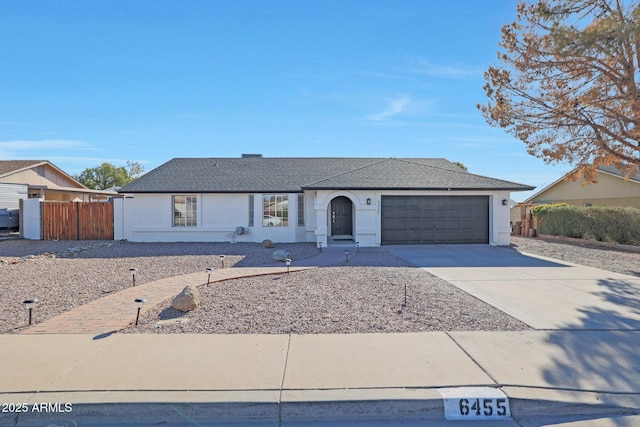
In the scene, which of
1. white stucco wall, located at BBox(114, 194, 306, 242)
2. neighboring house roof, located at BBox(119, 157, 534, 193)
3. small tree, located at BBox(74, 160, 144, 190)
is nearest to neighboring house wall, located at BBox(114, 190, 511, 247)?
white stucco wall, located at BBox(114, 194, 306, 242)

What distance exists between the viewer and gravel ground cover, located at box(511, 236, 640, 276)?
Answer: 39.9ft

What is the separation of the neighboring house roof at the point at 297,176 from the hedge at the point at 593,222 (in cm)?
396

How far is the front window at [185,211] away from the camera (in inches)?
749

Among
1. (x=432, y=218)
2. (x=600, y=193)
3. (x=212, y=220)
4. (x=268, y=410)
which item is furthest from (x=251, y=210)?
(x=600, y=193)

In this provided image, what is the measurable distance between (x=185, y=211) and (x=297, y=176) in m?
6.02

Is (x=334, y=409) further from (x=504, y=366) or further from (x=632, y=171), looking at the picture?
(x=632, y=171)

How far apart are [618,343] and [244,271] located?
328 inches

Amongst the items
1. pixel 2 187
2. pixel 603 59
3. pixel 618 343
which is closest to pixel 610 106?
pixel 603 59

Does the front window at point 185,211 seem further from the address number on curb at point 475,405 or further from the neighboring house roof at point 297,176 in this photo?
the address number on curb at point 475,405

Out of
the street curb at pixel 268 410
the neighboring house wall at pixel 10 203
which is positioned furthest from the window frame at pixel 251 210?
the neighboring house wall at pixel 10 203

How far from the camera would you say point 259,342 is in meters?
5.24

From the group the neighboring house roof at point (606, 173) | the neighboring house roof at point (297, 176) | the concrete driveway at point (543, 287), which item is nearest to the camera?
the concrete driveway at point (543, 287)

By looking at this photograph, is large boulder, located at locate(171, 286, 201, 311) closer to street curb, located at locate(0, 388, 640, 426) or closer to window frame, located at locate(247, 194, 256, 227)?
street curb, located at locate(0, 388, 640, 426)

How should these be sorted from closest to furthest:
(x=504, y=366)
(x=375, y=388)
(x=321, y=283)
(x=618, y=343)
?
(x=375, y=388), (x=504, y=366), (x=618, y=343), (x=321, y=283)
